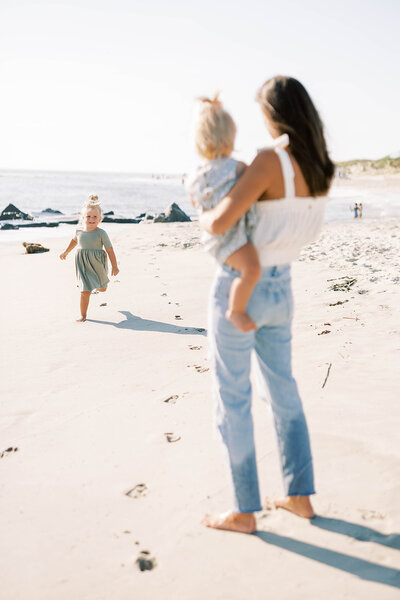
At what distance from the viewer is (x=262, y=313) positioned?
2.42 meters

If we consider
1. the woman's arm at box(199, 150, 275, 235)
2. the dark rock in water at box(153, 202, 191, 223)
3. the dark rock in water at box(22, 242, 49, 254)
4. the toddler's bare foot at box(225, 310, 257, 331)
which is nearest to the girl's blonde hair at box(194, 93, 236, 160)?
the woman's arm at box(199, 150, 275, 235)

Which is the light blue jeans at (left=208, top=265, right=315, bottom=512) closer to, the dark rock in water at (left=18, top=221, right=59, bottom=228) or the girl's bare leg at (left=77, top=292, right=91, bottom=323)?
the girl's bare leg at (left=77, top=292, right=91, bottom=323)

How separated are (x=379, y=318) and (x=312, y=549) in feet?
12.7

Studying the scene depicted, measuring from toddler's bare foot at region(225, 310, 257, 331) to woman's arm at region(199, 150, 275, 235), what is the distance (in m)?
0.37

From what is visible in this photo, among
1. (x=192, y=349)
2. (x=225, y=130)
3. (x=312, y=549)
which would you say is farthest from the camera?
(x=192, y=349)

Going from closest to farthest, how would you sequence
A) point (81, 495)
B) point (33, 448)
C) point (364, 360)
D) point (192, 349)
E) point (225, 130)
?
point (225, 130) → point (81, 495) → point (33, 448) → point (364, 360) → point (192, 349)

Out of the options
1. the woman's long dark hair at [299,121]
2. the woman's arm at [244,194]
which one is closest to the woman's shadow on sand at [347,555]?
the woman's arm at [244,194]

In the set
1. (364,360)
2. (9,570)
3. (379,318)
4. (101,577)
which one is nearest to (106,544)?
(101,577)

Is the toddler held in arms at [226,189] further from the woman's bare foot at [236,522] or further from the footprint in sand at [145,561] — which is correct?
the footprint in sand at [145,561]

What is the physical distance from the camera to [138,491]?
3125 millimetres

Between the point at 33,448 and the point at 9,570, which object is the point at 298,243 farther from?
the point at 33,448

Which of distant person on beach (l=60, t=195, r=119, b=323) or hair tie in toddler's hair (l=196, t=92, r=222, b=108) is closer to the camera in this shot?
hair tie in toddler's hair (l=196, t=92, r=222, b=108)

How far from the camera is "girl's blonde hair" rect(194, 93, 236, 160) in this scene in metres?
2.32

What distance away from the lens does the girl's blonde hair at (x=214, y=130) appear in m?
2.32
